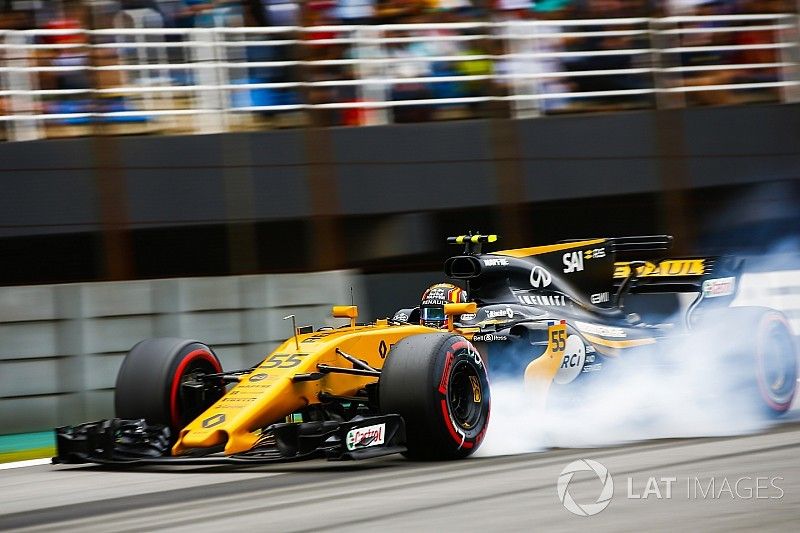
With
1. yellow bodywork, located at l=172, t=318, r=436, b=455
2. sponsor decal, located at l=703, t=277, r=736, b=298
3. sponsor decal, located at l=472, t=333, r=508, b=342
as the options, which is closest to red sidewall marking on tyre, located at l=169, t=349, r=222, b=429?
yellow bodywork, located at l=172, t=318, r=436, b=455

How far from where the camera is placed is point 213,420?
24.7 ft

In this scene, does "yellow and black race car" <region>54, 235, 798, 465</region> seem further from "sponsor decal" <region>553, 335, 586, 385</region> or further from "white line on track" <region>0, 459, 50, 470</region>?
"white line on track" <region>0, 459, 50, 470</region>

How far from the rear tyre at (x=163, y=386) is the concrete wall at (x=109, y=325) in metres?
2.33

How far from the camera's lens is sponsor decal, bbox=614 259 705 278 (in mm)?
10328

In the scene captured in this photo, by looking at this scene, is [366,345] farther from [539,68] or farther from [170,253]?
[539,68]

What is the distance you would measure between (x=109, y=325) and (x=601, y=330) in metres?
4.09

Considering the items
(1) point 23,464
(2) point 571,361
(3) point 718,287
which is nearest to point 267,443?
(1) point 23,464

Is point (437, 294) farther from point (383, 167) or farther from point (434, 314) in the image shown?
point (383, 167)

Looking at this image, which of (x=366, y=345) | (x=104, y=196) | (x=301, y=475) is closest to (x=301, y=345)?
(x=366, y=345)

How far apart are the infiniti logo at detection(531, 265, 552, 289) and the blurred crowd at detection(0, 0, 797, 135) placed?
153 inches

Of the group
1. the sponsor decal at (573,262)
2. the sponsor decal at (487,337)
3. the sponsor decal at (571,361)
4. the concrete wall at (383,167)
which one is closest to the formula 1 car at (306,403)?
the sponsor decal at (487,337)

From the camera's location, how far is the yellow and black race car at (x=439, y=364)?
293 inches

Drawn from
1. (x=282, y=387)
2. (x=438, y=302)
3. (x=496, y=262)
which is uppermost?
(x=496, y=262)

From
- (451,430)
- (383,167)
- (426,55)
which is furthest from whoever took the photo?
(426,55)
